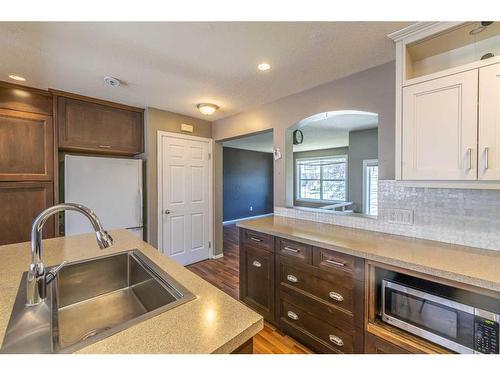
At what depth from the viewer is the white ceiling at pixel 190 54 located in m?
1.45

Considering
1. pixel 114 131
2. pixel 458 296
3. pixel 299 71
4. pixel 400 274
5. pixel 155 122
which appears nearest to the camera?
pixel 458 296

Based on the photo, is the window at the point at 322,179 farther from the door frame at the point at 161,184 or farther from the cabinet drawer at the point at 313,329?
the cabinet drawer at the point at 313,329

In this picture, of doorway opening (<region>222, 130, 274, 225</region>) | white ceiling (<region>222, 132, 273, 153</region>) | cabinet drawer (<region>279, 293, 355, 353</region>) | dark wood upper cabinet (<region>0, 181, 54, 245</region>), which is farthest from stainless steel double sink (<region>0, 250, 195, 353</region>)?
doorway opening (<region>222, 130, 274, 225</region>)

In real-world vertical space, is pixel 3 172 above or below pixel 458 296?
above

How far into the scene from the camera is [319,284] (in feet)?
5.38

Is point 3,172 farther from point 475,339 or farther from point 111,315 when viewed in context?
point 475,339

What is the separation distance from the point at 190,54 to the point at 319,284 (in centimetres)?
196

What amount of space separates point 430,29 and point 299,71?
92cm

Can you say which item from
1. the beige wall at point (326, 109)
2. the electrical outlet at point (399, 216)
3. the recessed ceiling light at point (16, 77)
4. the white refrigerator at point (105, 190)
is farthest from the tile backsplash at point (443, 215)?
the recessed ceiling light at point (16, 77)

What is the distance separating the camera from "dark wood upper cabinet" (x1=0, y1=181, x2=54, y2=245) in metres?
2.27

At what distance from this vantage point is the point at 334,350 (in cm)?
155

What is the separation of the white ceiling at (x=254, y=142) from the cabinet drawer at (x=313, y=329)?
3090mm
